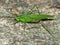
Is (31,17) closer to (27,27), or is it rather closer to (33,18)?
(33,18)

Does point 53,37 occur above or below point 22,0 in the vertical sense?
below

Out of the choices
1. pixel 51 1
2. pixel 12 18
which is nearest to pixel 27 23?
pixel 12 18

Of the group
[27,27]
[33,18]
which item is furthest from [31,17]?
[27,27]

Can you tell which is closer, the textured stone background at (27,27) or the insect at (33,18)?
the textured stone background at (27,27)

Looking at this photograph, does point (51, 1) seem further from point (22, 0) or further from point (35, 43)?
point (35, 43)

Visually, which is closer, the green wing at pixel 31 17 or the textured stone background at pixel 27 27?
the textured stone background at pixel 27 27

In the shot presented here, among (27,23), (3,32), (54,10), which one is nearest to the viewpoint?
(3,32)

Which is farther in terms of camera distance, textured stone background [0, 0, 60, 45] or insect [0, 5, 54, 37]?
insect [0, 5, 54, 37]

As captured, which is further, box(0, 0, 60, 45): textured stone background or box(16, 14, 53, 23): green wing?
box(16, 14, 53, 23): green wing
